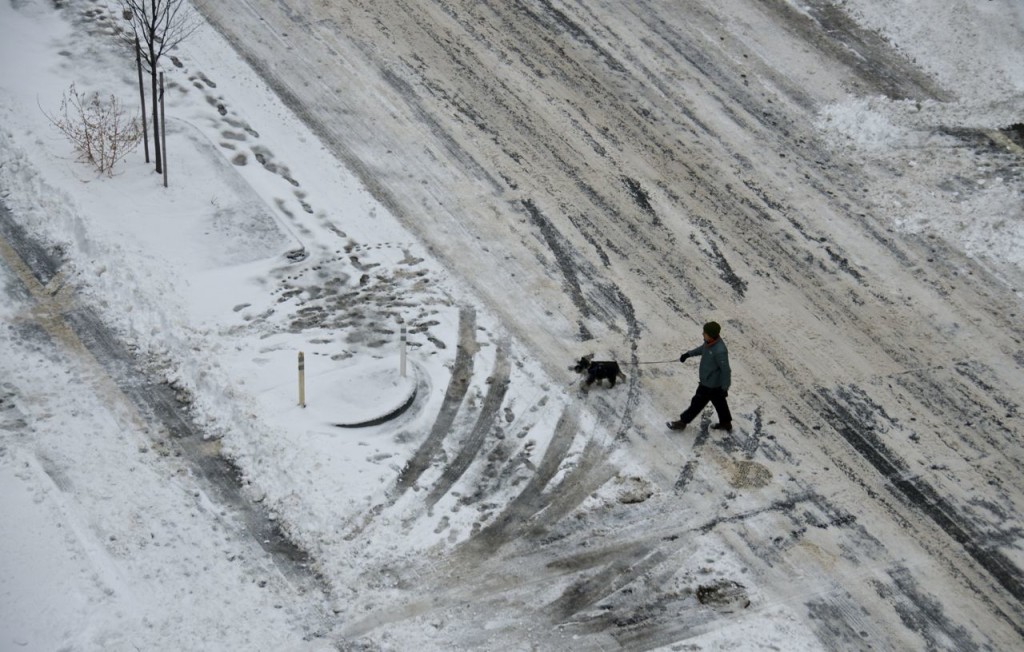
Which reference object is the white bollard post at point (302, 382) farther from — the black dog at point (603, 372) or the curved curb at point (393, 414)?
the black dog at point (603, 372)

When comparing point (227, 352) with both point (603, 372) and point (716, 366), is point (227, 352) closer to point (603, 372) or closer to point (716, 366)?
point (603, 372)

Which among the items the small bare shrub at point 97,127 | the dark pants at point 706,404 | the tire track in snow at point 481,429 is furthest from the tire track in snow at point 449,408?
the small bare shrub at point 97,127

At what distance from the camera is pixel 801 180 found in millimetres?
17891

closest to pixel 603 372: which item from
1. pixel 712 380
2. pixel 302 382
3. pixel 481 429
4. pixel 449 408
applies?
pixel 712 380

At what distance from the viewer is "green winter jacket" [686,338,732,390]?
42.3ft

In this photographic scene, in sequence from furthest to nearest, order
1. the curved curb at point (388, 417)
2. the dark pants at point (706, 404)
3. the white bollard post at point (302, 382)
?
the dark pants at point (706, 404) → the curved curb at point (388, 417) → the white bollard post at point (302, 382)

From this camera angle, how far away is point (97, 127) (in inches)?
647

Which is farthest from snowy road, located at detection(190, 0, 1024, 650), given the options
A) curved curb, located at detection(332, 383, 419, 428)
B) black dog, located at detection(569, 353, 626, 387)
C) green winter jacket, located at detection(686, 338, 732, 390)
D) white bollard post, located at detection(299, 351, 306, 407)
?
white bollard post, located at detection(299, 351, 306, 407)

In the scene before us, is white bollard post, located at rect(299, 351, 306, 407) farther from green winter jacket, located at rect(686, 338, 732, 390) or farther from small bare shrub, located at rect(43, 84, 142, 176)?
small bare shrub, located at rect(43, 84, 142, 176)

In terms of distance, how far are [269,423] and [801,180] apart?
968 centimetres

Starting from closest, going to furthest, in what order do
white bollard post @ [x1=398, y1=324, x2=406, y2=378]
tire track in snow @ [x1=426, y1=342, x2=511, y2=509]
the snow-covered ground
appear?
1. the snow-covered ground
2. tire track in snow @ [x1=426, y1=342, x2=511, y2=509]
3. white bollard post @ [x1=398, y1=324, x2=406, y2=378]

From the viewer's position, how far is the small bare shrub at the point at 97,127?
16406 mm

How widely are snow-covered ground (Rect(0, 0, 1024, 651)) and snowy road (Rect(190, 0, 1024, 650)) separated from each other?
0.46m

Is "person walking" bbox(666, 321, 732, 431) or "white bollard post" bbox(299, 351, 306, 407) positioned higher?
"person walking" bbox(666, 321, 732, 431)
